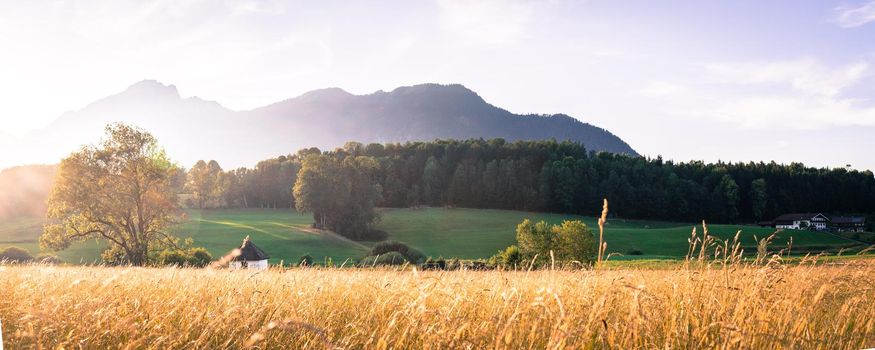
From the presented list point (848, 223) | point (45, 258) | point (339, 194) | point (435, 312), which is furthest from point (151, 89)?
point (339, 194)

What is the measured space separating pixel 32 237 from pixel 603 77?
43.0ft

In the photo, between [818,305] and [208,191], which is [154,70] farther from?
[208,191]

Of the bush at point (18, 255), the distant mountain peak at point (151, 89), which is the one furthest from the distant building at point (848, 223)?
the bush at point (18, 255)

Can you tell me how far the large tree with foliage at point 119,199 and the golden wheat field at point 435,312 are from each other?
1502cm

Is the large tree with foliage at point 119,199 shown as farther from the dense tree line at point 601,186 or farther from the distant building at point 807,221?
the distant building at point 807,221

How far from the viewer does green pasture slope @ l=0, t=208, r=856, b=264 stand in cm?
1730

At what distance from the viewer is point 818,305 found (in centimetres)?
603

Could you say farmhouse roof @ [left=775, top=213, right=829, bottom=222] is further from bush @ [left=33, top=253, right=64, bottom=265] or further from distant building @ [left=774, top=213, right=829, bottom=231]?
bush @ [left=33, top=253, right=64, bottom=265]

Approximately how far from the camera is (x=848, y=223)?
17547 millimetres

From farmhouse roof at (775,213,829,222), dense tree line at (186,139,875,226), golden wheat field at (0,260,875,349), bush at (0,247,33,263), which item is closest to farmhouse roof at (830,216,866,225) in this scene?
dense tree line at (186,139,875,226)

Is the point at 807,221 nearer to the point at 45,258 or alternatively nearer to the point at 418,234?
the point at 45,258

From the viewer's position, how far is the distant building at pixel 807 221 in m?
16.4

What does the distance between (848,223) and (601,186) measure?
11.7 meters

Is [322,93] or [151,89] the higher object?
[322,93]
